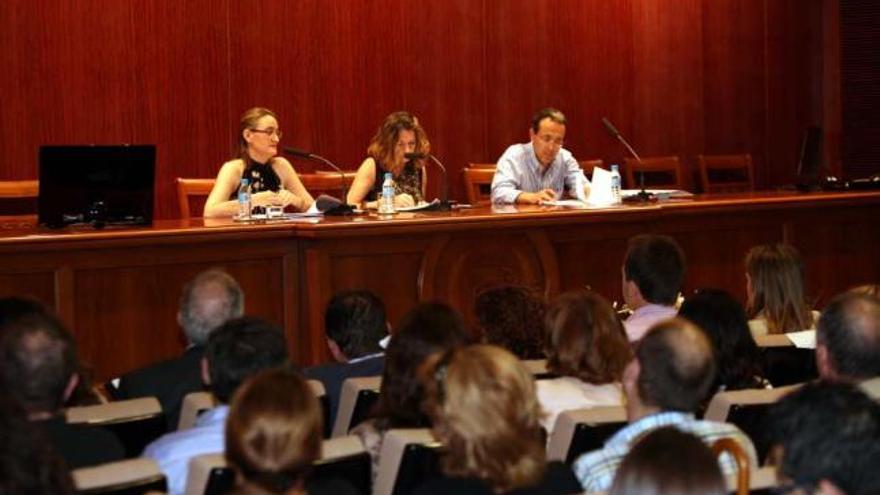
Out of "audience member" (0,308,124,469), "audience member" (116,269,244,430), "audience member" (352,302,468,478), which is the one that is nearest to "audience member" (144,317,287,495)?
"audience member" (0,308,124,469)

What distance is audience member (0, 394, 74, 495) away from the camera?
2.07 m

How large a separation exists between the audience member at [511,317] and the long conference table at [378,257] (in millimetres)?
1831

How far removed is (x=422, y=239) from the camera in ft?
20.5

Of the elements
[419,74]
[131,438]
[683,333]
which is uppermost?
[419,74]

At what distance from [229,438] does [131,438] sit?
0.96 meters

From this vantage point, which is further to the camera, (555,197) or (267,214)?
(555,197)

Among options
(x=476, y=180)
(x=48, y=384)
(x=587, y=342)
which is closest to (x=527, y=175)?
(x=476, y=180)

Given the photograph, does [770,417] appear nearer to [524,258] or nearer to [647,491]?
[647,491]

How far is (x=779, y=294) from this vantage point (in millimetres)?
4750

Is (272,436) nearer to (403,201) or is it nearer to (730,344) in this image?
(730,344)

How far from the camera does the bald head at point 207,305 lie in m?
4.13

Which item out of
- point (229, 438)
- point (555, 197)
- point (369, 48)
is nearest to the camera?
point (229, 438)

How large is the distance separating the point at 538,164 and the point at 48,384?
5006 mm

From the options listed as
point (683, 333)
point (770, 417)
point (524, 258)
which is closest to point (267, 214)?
point (524, 258)
